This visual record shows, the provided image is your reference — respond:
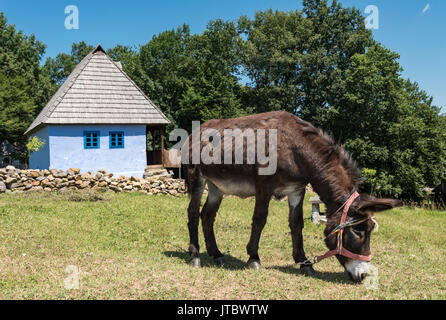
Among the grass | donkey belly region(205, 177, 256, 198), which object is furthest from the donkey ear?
donkey belly region(205, 177, 256, 198)

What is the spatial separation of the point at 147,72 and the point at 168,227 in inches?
1208

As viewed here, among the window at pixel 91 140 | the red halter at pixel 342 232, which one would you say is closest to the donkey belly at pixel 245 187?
the red halter at pixel 342 232

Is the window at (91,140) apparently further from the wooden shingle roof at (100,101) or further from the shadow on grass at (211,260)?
the shadow on grass at (211,260)

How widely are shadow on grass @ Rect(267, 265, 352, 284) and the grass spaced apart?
0.02 meters

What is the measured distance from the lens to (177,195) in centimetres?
1945

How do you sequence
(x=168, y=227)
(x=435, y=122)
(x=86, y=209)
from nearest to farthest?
(x=168, y=227) < (x=86, y=209) < (x=435, y=122)

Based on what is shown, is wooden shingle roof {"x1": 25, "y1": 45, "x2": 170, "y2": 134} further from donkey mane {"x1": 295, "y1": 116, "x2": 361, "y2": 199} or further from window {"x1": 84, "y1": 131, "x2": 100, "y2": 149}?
donkey mane {"x1": 295, "y1": 116, "x2": 361, "y2": 199}

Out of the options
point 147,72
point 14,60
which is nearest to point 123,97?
point 147,72

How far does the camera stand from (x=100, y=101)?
21.0 metres

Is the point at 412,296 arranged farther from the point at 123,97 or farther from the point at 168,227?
the point at 123,97

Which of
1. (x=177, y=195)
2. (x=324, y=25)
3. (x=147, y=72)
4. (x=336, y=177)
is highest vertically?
(x=324, y=25)

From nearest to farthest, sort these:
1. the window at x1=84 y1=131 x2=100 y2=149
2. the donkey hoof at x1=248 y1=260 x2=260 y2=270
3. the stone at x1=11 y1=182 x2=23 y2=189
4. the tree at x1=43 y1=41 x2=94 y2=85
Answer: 1. the donkey hoof at x1=248 y1=260 x2=260 y2=270
2. the stone at x1=11 y1=182 x2=23 y2=189
3. the window at x1=84 y1=131 x2=100 y2=149
4. the tree at x1=43 y1=41 x2=94 y2=85

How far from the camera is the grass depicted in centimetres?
449
